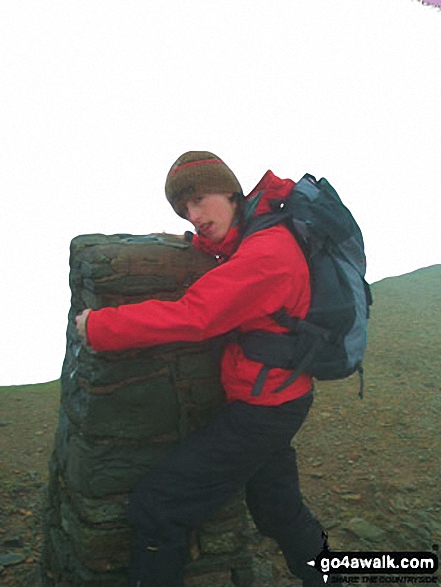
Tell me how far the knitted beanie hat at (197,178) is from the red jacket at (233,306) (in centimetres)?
45

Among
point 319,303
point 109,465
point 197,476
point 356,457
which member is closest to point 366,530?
point 356,457

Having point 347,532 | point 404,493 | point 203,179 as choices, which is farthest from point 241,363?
point 404,493

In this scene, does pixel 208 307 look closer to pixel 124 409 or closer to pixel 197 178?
pixel 197 178

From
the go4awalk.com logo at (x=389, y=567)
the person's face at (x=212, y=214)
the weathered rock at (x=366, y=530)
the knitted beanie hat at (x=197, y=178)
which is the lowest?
the go4awalk.com logo at (x=389, y=567)

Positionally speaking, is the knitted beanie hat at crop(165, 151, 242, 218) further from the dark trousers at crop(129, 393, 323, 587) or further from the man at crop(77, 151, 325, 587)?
the dark trousers at crop(129, 393, 323, 587)

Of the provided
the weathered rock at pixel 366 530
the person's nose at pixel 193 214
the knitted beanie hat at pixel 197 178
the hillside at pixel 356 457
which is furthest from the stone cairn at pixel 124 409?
the weathered rock at pixel 366 530

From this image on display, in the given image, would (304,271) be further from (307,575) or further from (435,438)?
(435,438)

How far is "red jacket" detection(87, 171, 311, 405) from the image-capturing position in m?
2.89

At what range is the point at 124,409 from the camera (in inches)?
138

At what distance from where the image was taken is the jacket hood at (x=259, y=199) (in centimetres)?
328

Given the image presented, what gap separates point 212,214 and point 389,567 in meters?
3.47

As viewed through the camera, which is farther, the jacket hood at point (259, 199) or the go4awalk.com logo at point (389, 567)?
the go4awalk.com logo at point (389, 567)

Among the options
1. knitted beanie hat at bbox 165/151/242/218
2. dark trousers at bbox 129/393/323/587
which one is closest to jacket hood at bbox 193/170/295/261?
knitted beanie hat at bbox 165/151/242/218

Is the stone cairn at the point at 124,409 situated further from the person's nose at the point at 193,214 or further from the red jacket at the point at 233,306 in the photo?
the red jacket at the point at 233,306
